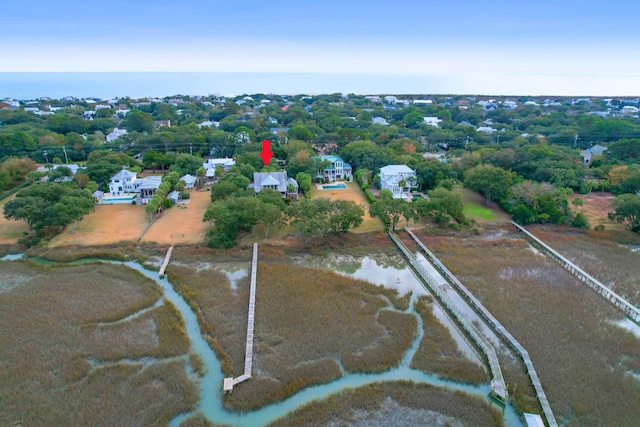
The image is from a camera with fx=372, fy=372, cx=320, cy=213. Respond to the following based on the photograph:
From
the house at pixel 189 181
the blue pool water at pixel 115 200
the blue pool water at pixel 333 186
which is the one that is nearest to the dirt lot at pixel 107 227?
the blue pool water at pixel 115 200

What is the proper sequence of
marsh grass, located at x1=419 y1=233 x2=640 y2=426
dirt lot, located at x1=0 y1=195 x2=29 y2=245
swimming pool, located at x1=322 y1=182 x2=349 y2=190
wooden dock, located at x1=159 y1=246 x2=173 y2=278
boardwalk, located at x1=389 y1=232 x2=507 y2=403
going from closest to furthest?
marsh grass, located at x1=419 y1=233 x2=640 y2=426 → boardwalk, located at x1=389 y1=232 x2=507 y2=403 → wooden dock, located at x1=159 y1=246 x2=173 y2=278 → dirt lot, located at x1=0 y1=195 x2=29 y2=245 → swimming pool, located at x1=322 y1=182 x2=349 y2=190

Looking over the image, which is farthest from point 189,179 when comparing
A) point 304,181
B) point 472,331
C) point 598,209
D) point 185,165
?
point 598,209

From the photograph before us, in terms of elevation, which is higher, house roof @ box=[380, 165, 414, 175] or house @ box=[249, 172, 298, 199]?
house roof @ box=[380, 165, 414, 175]

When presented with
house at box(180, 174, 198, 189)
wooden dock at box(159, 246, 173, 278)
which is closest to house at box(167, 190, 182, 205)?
house at box(180, 174, 198, 189)

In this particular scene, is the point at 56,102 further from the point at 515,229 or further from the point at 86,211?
the point at 515,229

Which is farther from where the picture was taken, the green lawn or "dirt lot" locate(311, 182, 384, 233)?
the green lawn

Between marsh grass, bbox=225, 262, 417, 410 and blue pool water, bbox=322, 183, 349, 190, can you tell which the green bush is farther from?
marsh grass, bbox=225, 262, 417, 410
